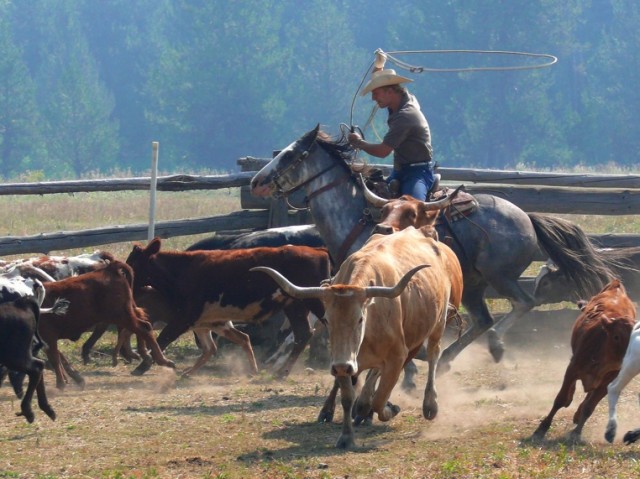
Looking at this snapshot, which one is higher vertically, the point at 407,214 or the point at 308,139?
the point at 308,139

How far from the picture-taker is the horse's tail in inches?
529

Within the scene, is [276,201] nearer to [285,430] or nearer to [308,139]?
[308,139]

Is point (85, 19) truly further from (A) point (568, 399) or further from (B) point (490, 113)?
(A) point (568, 399)

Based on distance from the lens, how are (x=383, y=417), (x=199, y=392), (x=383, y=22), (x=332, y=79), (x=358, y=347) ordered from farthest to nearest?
(x=383, y=22) < (x=332, y=79) < (x=199, y=392) < (x=383, y=417) < (x=358, y=347)

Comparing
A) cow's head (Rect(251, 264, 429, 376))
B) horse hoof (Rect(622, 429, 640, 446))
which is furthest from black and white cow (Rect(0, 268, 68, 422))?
horse hoof (Rect(622, 429, 640, 446))

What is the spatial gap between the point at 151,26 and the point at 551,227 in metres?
71.7

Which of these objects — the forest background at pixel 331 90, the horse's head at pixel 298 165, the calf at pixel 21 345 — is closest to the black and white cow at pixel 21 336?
the calf at pixel 21 345

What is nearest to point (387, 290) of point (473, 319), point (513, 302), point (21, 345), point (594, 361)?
point (594, 361)

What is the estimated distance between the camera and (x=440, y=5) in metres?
67.4

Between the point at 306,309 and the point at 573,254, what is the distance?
2.86 m

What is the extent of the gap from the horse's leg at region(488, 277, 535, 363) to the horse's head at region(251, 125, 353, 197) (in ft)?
6.82

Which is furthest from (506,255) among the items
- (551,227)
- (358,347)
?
(358,347)

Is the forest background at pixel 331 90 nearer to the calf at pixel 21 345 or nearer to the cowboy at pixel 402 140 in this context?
the cowboy at pixel 402 140

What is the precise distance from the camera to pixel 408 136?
12.6 m
